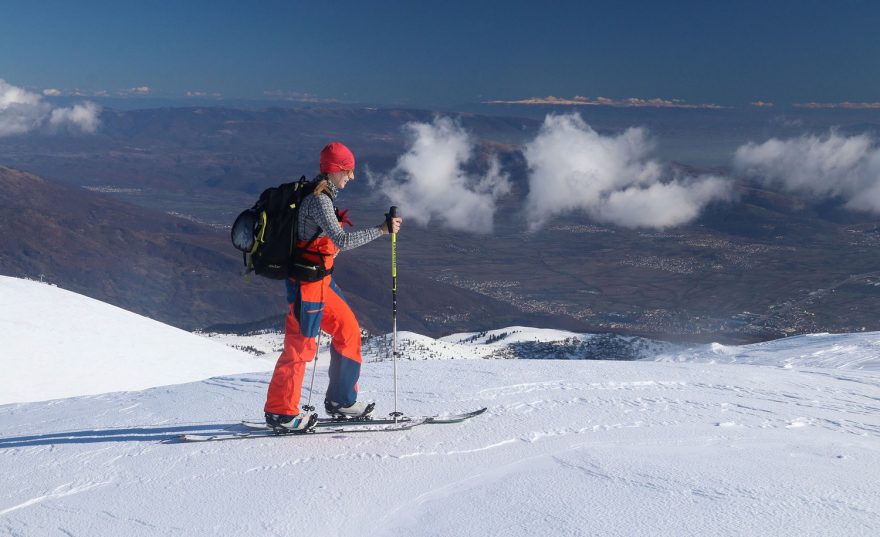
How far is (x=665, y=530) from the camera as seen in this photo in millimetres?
4883

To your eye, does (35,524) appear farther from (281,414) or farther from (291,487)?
(281,414)

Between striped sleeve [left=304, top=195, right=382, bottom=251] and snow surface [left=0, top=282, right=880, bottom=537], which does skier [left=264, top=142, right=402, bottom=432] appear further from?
snow surface [left=0, top=282, right=880, bottom=537]

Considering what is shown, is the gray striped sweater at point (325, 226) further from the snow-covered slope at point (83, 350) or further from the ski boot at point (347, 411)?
the snow-covered slope at point (83, 350)

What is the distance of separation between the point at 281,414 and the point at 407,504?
2091 mm

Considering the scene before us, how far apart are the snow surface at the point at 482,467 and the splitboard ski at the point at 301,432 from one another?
0.12 m

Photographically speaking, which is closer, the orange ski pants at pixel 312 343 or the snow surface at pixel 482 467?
the snow surface at pixel 482 467

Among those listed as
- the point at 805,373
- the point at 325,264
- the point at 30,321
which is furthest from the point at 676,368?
the point at 30,321

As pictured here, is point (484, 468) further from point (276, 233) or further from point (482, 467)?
point (276, 233)

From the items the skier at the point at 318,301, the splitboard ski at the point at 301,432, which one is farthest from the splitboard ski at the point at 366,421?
the skier at the point at 318,301

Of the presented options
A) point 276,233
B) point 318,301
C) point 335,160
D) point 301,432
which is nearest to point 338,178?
point 335,160

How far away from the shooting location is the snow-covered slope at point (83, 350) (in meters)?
14.9

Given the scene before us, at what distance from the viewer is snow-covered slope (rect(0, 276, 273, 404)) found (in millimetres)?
14875

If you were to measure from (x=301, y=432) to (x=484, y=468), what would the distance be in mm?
1981

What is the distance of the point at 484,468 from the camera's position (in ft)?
20.3
